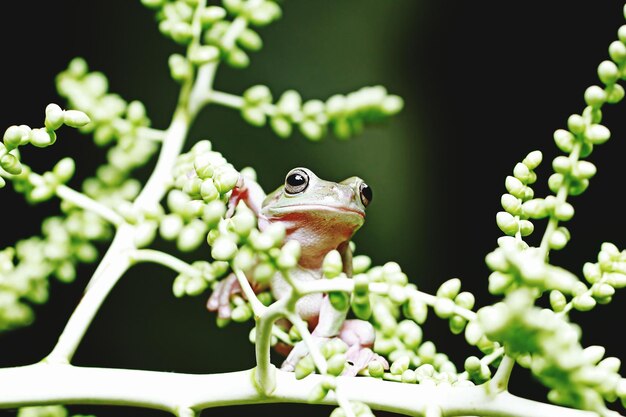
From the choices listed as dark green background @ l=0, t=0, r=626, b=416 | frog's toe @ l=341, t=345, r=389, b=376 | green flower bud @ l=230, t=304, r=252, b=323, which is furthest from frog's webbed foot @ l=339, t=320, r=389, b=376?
dark green background @ l=0, t=0, r=626, b=416

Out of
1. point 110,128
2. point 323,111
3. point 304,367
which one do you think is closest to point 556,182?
point 304,367

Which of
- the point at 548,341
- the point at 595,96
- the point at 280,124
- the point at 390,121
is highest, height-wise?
the point at 390,121

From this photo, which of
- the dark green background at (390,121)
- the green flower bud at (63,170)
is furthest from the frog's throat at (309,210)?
the dark green background at (390,121)

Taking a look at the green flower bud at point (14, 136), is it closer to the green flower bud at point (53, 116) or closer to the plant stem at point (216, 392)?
the green flower bud at point (53, 116)

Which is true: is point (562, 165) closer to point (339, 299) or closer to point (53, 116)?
point (339, 299)

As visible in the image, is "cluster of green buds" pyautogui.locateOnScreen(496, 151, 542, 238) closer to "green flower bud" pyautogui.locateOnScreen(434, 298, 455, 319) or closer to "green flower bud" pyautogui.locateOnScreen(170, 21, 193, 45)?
"green flower bud" pyautogui.locateOnScreen(434, 298, 455, 319)

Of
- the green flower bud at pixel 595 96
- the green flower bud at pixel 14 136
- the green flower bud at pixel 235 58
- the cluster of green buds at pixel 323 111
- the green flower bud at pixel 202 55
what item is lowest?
the green flower bud at pixel 14 136
